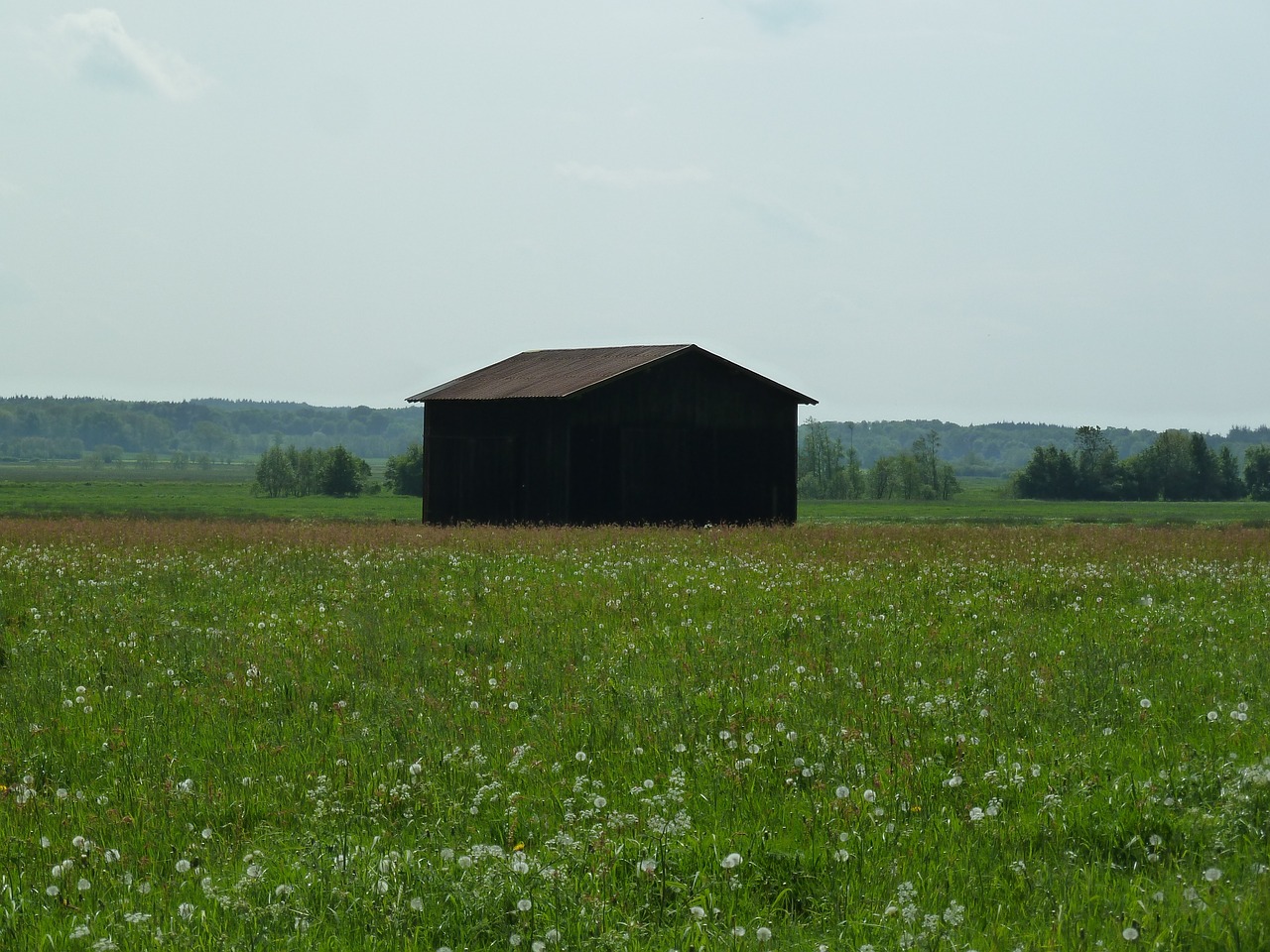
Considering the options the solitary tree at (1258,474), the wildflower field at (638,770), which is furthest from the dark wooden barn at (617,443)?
the solitary tree at (1258,474)

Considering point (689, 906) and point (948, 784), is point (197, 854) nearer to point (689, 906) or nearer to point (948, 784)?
point (689, 906)

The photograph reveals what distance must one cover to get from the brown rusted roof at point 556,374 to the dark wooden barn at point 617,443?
10cm

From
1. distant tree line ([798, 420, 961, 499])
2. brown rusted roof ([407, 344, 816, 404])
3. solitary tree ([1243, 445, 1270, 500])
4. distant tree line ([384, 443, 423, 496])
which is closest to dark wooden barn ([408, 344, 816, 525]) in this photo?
brown rusted roof ([407, 344, 816, 404])

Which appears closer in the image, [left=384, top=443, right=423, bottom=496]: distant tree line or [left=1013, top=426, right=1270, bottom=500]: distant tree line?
[left=384, top=443, right=423, bottom=496]: distant tree line

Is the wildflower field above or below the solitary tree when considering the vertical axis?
below

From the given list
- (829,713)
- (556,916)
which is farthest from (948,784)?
(556,916)

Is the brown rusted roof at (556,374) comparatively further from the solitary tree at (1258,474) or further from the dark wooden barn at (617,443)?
the solitary tree at (1258,474)

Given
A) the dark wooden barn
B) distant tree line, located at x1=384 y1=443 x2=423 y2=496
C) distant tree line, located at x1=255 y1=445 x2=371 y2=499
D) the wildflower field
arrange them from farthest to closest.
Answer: distant tree line, located at x1=384 y1=443 x2=423 y2=496 → distant tree line, located at x1=255 y1=445 x2=371 y2=499 → the dark wooden barn → the wildflower field

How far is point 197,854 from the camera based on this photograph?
21.6 feet

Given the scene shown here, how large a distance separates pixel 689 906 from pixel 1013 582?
13.5 metres

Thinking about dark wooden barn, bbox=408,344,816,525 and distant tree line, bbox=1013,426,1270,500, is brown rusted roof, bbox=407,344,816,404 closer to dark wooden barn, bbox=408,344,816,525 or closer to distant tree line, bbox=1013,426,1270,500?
dark wooden barn, bbox=408,344,816,525

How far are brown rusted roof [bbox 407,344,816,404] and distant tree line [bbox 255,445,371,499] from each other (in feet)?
258

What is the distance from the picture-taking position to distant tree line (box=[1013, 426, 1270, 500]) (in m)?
130

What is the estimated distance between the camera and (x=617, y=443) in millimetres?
34469
